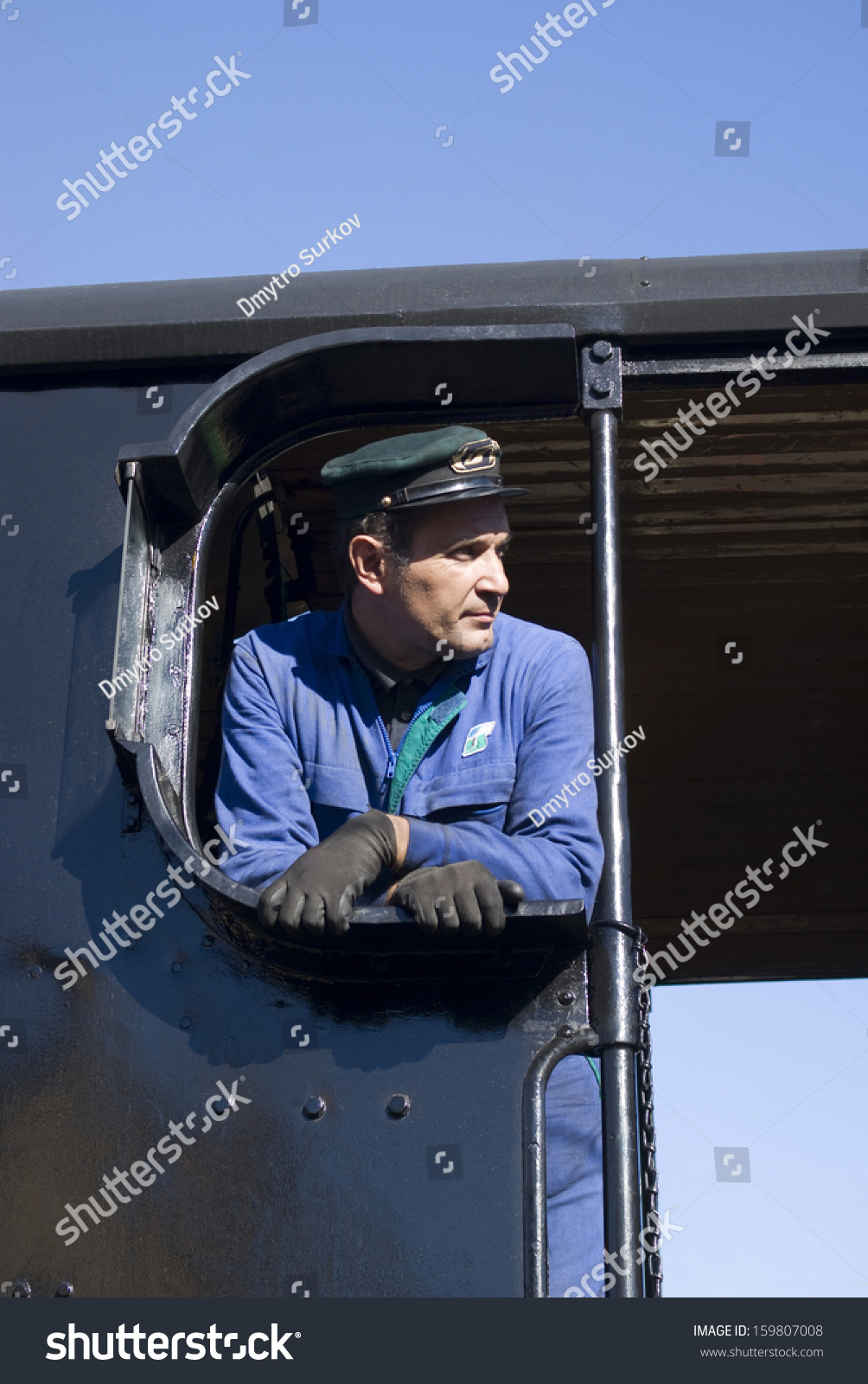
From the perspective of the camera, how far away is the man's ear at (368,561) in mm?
2838

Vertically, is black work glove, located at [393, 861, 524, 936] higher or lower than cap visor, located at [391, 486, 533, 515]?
lower

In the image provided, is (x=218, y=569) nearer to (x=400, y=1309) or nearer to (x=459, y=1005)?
(x=459, y=1005)

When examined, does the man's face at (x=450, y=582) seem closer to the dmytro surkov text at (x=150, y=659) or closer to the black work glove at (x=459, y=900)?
the dmytro surkov text at (x=150, y=659)

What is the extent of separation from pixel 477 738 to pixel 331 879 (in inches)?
19.5

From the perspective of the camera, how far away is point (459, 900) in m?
2.13

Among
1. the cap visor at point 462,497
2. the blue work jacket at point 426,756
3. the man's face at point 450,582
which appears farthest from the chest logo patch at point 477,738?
the cap visor at point 462,497

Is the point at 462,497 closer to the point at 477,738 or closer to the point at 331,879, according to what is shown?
the point at 477,738

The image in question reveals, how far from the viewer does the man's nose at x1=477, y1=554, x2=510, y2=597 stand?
275 cm

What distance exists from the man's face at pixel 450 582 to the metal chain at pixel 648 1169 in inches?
30.6

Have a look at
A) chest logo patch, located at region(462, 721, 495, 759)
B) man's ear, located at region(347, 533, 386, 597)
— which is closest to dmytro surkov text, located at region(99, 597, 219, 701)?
man's ear, located at region(347, 533, 386, 597)

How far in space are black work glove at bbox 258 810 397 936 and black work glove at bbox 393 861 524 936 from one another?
0.08 m

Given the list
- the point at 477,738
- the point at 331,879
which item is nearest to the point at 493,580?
the point at 477,738

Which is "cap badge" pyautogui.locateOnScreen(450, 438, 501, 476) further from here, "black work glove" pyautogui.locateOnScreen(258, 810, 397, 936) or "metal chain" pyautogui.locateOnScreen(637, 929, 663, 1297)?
"metal chain" pyautogui.locateOnScreen(637, 929, 663, 1297)

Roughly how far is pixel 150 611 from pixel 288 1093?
811mm
